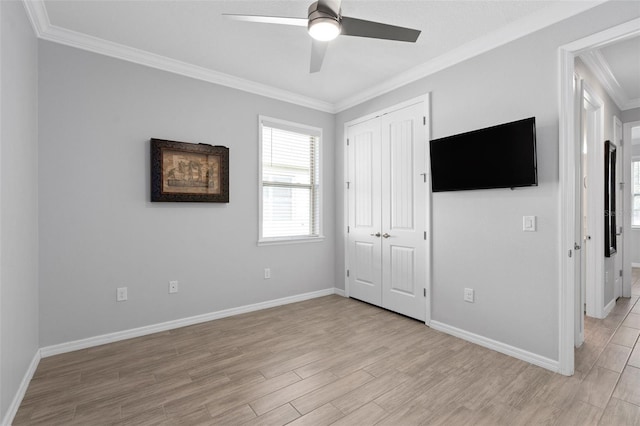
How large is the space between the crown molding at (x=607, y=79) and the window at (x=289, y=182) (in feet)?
9.71

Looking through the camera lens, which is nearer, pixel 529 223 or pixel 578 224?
pixel 529 223

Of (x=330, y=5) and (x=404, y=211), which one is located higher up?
(x=330, y=5)

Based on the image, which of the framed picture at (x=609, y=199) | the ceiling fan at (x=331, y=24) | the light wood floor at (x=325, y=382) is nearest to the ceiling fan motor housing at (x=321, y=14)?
the ceiling fan at (x=331, y=24)

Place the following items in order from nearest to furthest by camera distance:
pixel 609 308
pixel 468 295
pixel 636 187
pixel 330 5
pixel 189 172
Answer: pixel 330 5 → pixel 468 295 → pixel 189 172 → pixel 609 308 → pixel 636 187

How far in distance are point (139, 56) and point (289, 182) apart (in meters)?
2.08

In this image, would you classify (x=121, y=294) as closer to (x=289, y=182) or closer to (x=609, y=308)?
(x=289, y=182)

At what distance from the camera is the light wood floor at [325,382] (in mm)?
1882

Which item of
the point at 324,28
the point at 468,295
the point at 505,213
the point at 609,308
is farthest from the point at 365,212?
the point at 609,308

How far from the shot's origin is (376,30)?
1.95m

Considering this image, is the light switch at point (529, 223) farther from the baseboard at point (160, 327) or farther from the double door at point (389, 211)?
the baseboard at point (160, 327)

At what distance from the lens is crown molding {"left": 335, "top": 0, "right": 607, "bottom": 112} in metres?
2.29

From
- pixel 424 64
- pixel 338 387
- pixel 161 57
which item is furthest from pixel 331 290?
pixel 161 57

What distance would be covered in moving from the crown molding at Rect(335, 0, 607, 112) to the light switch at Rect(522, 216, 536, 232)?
1483mm

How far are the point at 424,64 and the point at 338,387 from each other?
311 cm
